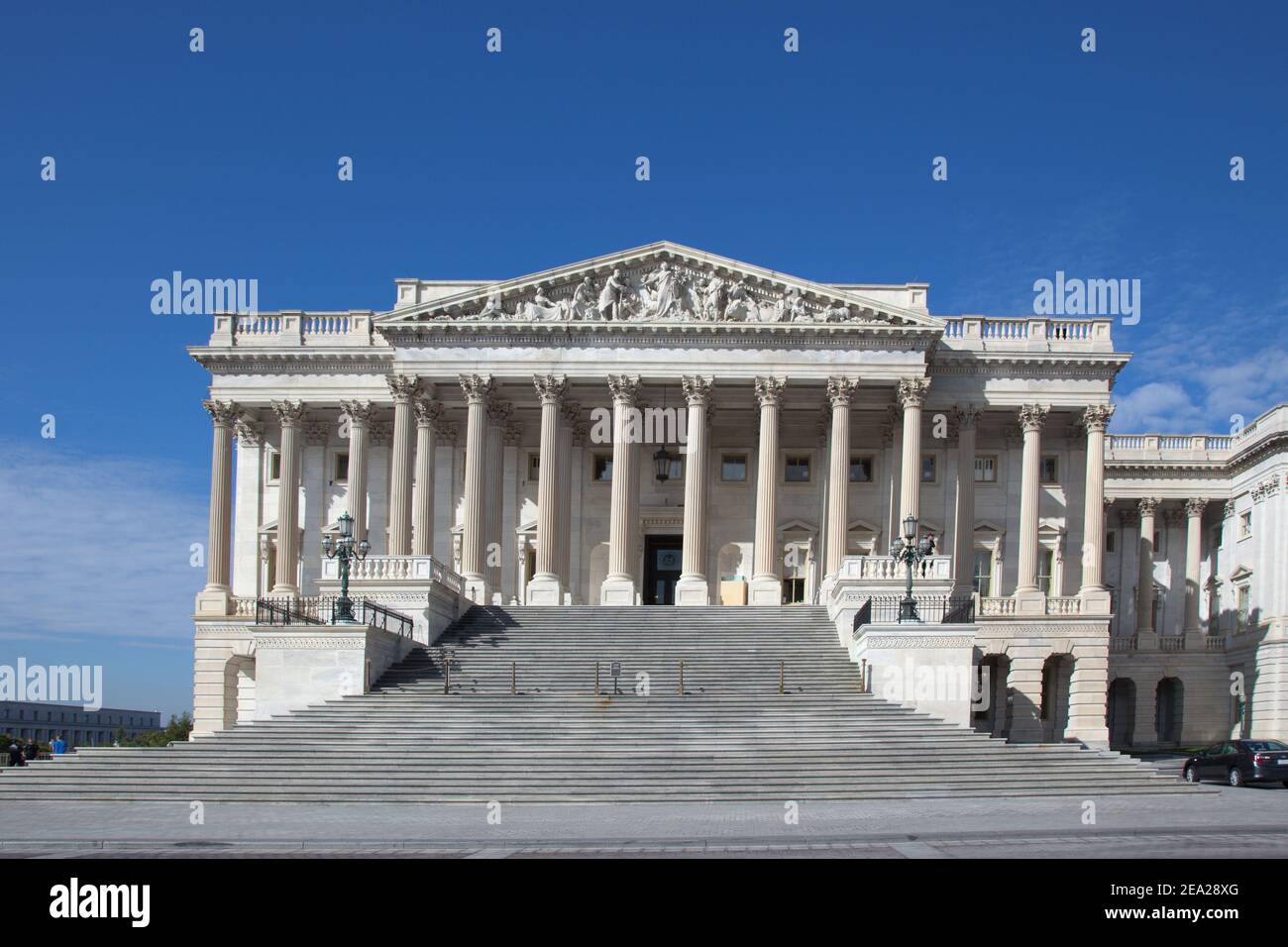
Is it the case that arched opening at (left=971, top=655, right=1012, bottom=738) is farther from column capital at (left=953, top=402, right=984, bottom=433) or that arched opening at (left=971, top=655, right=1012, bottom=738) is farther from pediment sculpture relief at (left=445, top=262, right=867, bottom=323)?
pediment sculpture relief at (left=445, top=262, right=867, bottom=323)

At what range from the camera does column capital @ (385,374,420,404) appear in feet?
163

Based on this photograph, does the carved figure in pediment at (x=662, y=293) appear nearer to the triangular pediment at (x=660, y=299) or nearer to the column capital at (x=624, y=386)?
the triangular pediment at (x=660, y=299)

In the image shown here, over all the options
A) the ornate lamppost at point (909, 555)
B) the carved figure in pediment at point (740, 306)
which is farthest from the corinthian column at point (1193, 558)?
the ornate lamppost at point (909, 555)

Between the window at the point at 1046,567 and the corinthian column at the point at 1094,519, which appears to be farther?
the window at the point at 1046,567

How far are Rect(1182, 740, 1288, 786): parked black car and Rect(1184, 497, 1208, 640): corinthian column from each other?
110ft

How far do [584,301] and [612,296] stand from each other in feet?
3.61

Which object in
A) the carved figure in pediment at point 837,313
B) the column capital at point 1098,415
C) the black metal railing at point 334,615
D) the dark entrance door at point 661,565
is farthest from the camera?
the dark entrance door at point 661,565

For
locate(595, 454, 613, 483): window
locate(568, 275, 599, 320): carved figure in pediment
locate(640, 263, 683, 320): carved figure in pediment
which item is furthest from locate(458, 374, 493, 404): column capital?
locate(595, 454, 613, 483): window

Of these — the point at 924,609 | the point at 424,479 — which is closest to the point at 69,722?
the point at 424,479

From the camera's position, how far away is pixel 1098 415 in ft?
173

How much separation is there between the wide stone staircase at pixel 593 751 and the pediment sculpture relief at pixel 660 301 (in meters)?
16.2

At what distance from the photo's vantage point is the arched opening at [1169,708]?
66875mm
